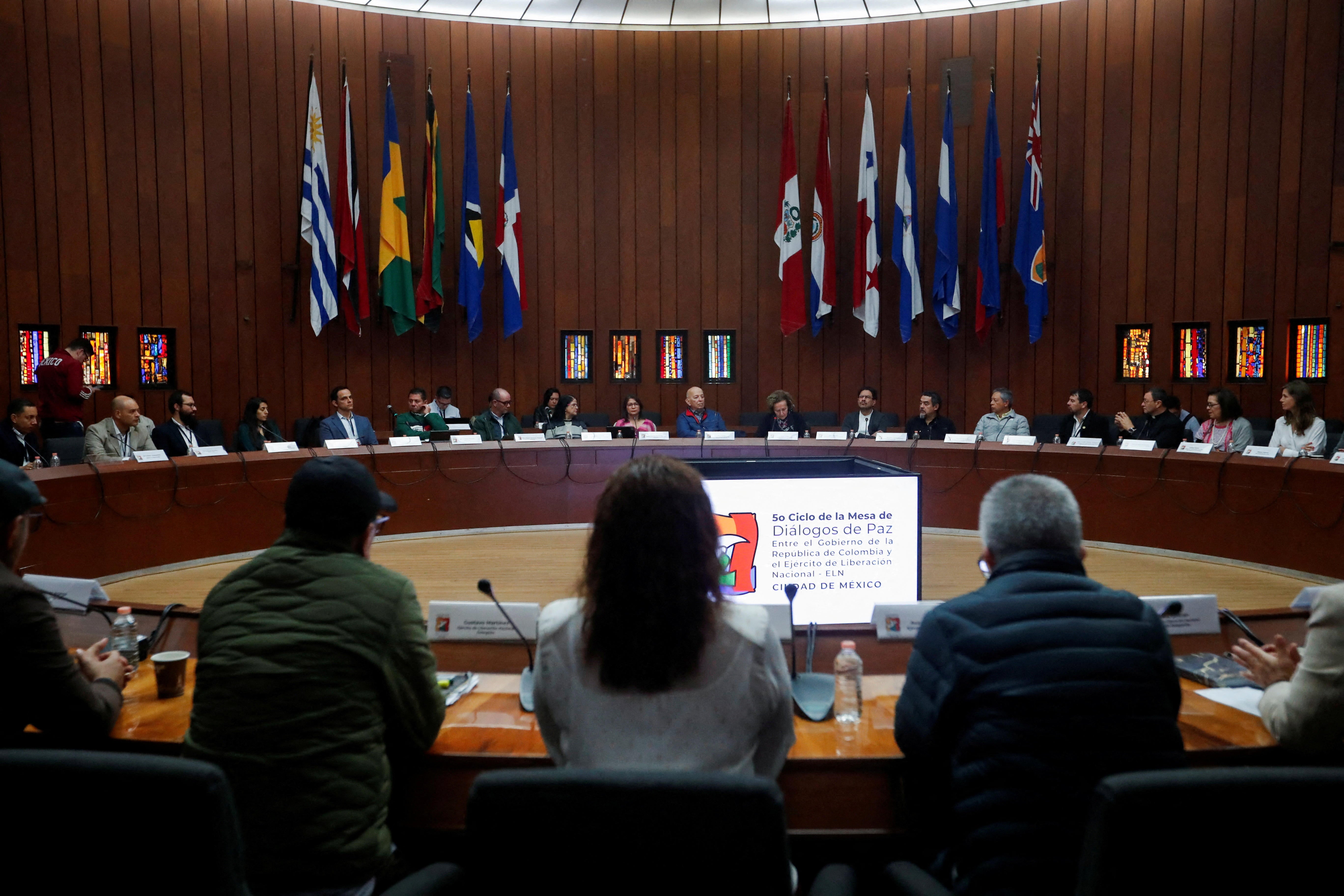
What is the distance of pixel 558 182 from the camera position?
31.9 feet

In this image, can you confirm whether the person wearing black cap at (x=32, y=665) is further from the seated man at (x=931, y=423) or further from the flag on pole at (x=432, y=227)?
the flag on pole at (x=432, y=227)

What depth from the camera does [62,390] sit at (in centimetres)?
736

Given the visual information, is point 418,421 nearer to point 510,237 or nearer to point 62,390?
point 510,237

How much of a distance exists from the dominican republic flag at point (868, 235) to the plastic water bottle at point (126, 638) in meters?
7.63

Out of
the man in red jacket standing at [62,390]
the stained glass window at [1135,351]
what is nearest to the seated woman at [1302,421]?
the stained glass window at [1135,351]

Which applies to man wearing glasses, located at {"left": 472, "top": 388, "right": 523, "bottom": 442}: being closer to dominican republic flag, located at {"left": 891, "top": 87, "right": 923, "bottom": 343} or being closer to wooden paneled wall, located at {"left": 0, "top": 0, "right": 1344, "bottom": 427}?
wooden paneled wall, located at {"left": 0, "top": 0, "right": 1344, "bottom": 427}

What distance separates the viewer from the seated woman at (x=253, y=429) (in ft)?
23.5

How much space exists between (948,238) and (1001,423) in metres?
2.24

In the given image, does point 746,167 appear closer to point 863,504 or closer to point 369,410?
point 369,410

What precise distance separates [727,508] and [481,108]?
25.9 feet

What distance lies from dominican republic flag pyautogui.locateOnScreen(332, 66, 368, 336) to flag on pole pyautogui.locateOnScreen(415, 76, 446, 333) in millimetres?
533

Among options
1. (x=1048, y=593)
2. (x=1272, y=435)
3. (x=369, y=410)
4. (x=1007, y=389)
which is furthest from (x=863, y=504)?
(x=369, y=410)

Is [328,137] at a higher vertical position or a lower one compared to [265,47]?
lower

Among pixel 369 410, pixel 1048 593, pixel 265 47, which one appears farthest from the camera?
pixel 369 410
